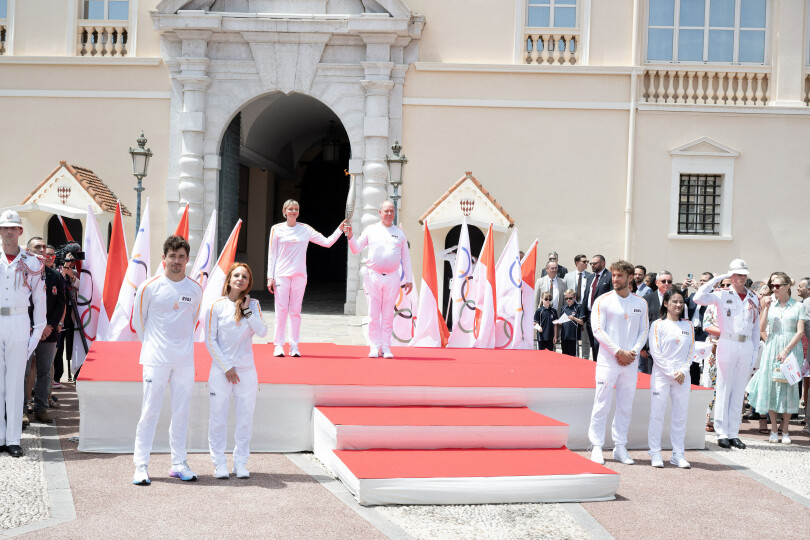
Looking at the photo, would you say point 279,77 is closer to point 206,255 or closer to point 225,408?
point 206,255

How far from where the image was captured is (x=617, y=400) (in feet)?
28.9

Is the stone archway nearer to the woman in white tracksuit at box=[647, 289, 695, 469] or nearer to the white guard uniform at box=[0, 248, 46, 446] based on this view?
the woman in white tracksuit at box=[647, 289, 695, 469]

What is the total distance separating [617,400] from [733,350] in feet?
5.34

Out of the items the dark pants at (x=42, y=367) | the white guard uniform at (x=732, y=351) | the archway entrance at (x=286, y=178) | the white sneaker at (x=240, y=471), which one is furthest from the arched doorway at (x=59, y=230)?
the white guard uniform at (x=732, y=351)

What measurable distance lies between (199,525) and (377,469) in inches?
Answer: 62.3

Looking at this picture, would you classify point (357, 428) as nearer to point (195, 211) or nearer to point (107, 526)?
point (107, 526)

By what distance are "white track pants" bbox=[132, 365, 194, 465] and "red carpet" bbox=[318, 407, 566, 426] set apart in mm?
1325

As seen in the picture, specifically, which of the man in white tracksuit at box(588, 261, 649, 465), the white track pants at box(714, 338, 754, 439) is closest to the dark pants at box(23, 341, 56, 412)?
the man in white tracksuit at box(588, 261, 649, 465)

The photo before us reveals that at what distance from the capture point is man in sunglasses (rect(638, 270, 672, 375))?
35.7 feet

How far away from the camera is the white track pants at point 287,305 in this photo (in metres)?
10.8

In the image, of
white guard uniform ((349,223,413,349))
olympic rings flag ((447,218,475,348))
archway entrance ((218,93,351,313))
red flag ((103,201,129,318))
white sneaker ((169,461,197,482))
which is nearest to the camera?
white sneaker ((169,461,197,482))

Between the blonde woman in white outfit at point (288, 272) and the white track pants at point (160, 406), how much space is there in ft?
11.0

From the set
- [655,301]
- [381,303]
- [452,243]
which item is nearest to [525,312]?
[655,301]

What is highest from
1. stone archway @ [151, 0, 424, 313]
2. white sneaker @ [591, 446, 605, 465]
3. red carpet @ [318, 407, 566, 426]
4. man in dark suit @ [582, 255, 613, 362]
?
stone archway @ [151, 0, 424, 313]
